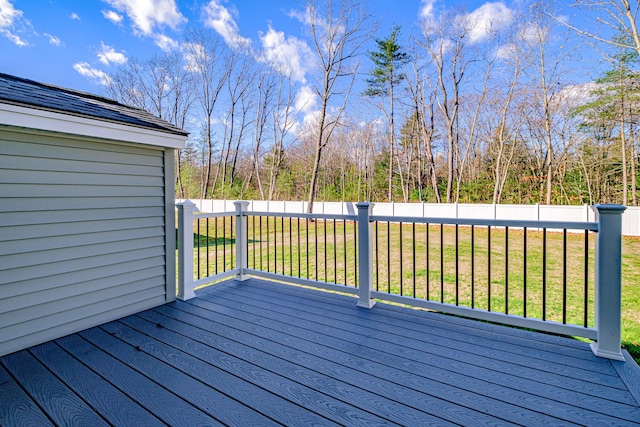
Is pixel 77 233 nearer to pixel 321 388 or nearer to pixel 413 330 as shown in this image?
pixel 321 388

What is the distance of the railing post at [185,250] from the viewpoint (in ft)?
10.5

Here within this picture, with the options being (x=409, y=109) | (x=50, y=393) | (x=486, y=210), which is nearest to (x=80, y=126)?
(x=50, y=393)

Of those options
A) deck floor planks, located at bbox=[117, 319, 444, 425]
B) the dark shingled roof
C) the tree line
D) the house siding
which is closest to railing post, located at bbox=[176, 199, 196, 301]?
the house siding

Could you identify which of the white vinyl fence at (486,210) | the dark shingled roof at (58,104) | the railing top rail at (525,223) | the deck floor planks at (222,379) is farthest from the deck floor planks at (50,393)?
the white vinyl fence at (486,210)

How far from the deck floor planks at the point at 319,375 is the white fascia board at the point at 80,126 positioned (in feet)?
5.34

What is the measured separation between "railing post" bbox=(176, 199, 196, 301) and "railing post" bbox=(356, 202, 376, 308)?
1.69m

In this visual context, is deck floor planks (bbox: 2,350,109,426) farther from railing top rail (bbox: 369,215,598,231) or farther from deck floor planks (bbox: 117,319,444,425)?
railing top rail (bbox: 369,215,598,231)

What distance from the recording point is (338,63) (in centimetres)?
1302

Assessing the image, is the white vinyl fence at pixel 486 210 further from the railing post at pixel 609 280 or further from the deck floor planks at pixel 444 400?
the railing post at pixel 609 280

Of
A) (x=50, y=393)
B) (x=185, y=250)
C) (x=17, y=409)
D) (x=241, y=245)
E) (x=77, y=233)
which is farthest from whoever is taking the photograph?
(x=241, y=245)

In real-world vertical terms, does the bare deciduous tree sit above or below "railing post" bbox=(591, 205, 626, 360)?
above

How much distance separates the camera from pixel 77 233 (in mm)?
2553

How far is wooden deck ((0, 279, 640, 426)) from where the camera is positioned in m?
1.53

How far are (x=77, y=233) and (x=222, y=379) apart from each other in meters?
1.74
